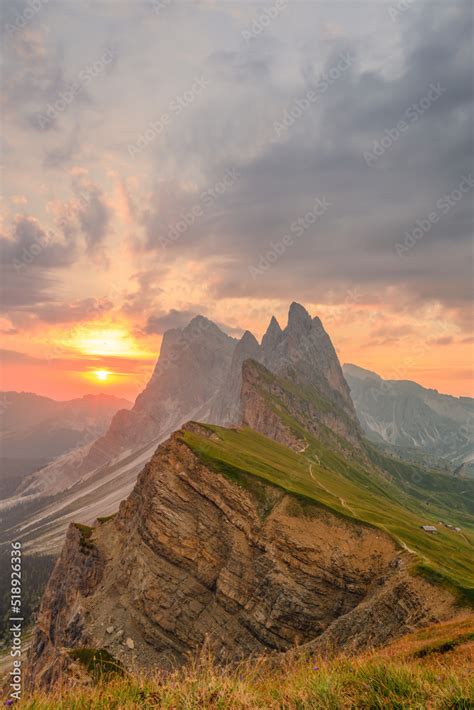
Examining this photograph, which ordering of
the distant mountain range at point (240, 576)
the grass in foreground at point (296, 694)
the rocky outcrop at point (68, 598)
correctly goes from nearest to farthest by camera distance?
the grass in foreground at point (296, 694) < the distant mountain range at point (240, 576) < the rocky outcrop at point (68, 598)

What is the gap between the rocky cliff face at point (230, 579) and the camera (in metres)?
48.5

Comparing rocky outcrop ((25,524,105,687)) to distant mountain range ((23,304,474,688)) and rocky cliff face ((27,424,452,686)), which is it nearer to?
distant mountain range ((23,304,474,688))

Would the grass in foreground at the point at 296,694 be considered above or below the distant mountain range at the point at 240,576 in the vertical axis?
above

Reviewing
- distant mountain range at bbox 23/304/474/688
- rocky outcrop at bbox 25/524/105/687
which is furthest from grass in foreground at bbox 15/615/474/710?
rocky outcrop at bbox 25/524/105/687

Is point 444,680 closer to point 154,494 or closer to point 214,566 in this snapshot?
point 214,566

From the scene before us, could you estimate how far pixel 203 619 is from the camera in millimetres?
53719

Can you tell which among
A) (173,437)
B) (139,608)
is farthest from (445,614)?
(173,437)

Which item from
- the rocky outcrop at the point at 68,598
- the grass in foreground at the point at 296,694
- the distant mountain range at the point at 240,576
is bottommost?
the rocky outcrop at the point at 68,598

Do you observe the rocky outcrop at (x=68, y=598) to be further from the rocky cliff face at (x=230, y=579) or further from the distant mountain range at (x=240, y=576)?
the rocky cliff face at (x=230, y=579)

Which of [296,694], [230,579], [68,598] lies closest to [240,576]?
[230,579]

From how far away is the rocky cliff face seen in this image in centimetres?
4850

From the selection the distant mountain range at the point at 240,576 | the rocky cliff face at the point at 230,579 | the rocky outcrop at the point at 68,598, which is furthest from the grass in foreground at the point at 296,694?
the rocky outcrop at the point at 68,598

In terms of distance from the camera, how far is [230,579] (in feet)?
179

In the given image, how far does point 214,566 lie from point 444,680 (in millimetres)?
54630
